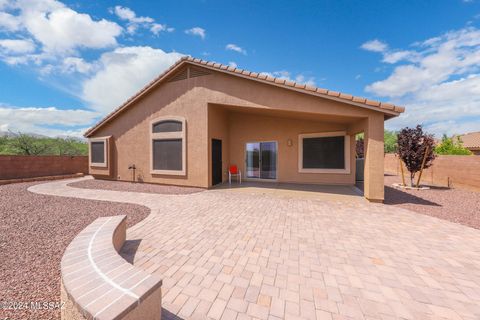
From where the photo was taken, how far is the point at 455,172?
1056 cm

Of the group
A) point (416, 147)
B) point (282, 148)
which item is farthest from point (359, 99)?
point (416, 147)

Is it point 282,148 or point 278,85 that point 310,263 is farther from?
point 282,148

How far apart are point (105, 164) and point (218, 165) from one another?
25.2 feet

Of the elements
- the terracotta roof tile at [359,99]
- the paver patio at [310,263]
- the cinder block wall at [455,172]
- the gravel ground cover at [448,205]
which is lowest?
the paver patio at [310,263]

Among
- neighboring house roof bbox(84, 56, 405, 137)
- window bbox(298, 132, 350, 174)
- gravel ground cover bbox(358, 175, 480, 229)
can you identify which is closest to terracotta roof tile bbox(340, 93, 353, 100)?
neighboring house roof bbox(84, 56, 405, 137)

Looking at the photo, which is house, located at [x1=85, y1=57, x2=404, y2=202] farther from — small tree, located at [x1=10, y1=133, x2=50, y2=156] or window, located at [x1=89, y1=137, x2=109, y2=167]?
small tree, located at [x1=10, y1=133, x2=50, y2=156]

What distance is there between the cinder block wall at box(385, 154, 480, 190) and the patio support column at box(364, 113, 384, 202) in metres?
6.77

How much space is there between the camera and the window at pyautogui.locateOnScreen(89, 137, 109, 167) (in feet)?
41.2

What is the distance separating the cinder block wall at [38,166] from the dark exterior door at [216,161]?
1312cm

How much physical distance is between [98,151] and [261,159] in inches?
430

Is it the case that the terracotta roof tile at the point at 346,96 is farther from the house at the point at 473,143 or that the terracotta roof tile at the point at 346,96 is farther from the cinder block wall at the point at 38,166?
the house at the point at 473,143

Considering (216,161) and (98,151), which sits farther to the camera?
(98,151)

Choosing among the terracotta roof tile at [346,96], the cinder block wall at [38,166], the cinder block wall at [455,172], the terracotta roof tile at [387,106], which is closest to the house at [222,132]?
the terracotta roof tile at [346,96]

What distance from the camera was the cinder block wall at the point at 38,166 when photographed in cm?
1254
